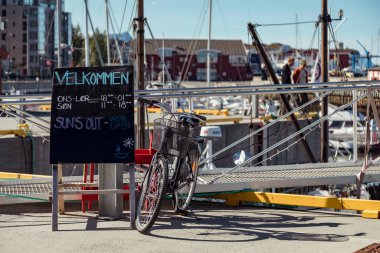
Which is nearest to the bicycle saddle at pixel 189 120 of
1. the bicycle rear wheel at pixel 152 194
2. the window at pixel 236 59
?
the bicycle rear wheel at pixel 152 194

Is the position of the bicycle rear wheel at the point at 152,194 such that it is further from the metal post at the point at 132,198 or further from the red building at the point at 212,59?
the red building at the point at 212,59

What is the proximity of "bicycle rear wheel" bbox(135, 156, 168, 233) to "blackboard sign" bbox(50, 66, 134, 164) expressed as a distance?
0.27 meters

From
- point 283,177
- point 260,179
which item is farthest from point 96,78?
point 283,177

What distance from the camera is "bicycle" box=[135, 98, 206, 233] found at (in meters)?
8.68

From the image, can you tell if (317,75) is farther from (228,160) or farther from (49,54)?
(49,54)

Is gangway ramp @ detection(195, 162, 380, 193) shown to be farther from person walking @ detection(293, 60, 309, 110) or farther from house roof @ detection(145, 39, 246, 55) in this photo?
house roof @ detection(145, 39, 246, 55)

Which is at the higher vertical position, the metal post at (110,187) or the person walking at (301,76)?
the person walking at (301,76)

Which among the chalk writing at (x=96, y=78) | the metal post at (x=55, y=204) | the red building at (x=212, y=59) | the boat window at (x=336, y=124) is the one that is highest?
the red building at (x=212, y=59)

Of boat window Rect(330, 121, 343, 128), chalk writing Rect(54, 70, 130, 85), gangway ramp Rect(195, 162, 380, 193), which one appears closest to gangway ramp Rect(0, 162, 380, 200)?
gangway ramp Rect(195, 162, 380, 193)

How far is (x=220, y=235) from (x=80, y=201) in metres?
2.35

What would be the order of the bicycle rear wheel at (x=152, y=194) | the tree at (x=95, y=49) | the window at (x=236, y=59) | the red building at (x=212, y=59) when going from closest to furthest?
the bicycle rear wheel at (x=152, y=194) < the tree at (x=95, y=49) < the red building at (x=212, y=59) < the window at (x=236, y=59)

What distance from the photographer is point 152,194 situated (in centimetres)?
870

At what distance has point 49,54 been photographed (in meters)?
138

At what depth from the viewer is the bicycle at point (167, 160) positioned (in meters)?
8.68
